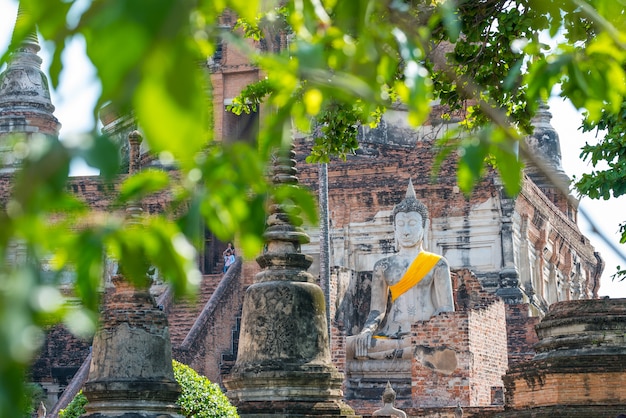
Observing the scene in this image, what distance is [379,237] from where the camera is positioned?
19250 millimetres

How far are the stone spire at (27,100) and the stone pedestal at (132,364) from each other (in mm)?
17260

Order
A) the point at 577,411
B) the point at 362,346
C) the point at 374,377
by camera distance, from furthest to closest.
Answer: the point at 362,346 → the point at 374,377 → the point at 577,411

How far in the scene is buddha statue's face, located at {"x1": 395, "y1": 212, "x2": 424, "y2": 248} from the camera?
15570 millimetres

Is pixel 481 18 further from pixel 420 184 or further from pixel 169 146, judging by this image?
pixel 420 184

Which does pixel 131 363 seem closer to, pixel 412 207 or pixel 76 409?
pixel 76 409

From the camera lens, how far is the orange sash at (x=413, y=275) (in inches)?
587

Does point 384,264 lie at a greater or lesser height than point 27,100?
lesser

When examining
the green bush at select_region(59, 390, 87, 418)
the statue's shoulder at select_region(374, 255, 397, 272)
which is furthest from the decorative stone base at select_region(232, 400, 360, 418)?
the statue's shoulder at select_region(374, 255, 397, 272)

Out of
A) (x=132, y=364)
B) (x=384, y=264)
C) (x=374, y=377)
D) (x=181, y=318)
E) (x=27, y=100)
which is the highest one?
(x=27, y=100)

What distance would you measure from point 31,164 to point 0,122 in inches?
914

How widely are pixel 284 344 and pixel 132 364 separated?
1.01 m

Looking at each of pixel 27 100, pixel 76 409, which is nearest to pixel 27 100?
pixel 27 100

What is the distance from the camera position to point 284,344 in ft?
23.3

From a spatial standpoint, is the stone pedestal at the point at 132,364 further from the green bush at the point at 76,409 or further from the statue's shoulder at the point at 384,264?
the statue's shoulder at the point at 384,264
